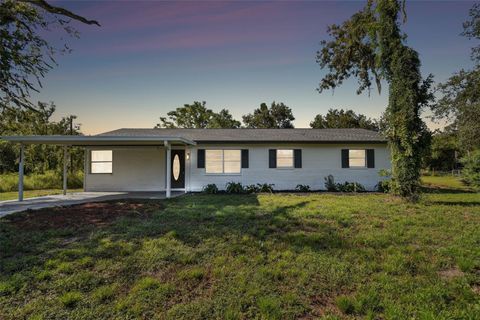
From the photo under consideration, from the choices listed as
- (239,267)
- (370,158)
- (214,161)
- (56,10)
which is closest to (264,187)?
(214,161)

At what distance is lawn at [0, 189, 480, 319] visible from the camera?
276 centimetres

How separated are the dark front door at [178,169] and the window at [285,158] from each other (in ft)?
16.6

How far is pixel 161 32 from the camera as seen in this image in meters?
10.2

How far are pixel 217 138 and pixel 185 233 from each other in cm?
806

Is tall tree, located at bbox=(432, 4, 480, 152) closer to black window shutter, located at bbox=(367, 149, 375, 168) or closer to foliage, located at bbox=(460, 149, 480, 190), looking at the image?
black window shutter, located at bbox=(367, 149, 375, 168)

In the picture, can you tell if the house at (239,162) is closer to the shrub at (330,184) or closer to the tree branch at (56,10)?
the shrub at (330,184)

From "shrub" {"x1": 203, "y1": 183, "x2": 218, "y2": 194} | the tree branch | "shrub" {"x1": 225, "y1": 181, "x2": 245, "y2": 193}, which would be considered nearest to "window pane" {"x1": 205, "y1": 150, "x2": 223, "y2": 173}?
"shrub" {"x1": 203, "y1": 183, "x2": 218, "y2": 194}

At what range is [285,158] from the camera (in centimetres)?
1312

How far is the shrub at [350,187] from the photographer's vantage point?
41.2 feet

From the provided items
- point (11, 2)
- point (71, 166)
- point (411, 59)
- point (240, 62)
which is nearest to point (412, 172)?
point (411, 59)

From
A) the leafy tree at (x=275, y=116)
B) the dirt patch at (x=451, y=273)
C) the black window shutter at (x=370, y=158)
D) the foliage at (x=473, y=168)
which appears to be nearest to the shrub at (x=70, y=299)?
the dirt patch at (x=451, y=273)

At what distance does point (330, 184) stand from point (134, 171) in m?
10.3

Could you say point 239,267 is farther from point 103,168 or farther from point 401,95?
point 103,168

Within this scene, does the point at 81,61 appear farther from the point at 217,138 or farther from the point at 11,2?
the point at 217,138
